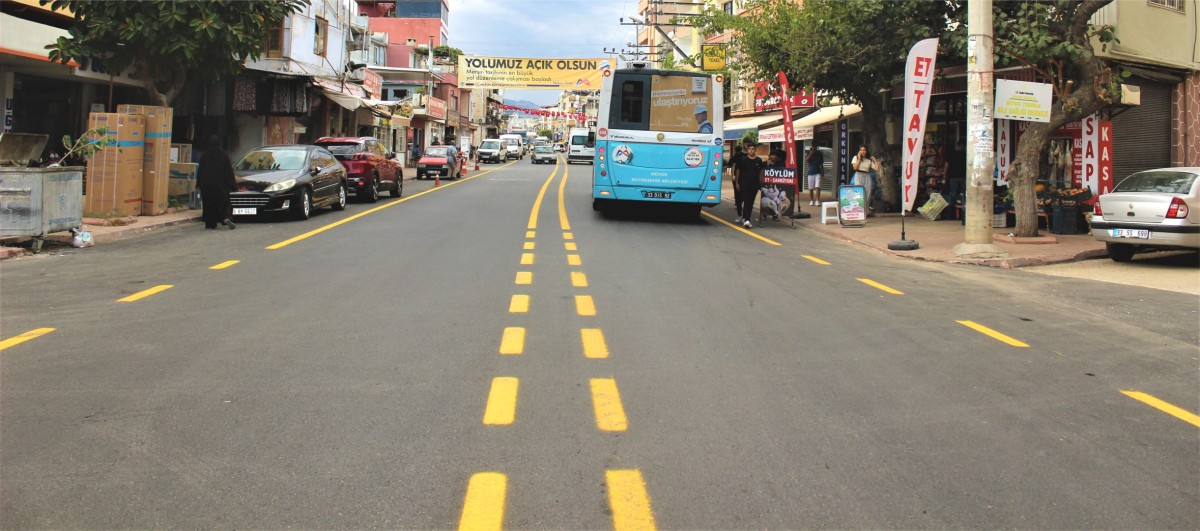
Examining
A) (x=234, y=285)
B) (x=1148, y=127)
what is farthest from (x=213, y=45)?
(x=1148, y=127)

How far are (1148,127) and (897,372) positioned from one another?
16899 millimetres

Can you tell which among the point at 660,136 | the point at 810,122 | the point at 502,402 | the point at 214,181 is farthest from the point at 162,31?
the point at 810,122

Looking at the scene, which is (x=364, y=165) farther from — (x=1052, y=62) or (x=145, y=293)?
(x=1052, y=62)

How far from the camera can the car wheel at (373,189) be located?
23.6 m

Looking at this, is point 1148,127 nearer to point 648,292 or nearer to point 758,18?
point 758,18

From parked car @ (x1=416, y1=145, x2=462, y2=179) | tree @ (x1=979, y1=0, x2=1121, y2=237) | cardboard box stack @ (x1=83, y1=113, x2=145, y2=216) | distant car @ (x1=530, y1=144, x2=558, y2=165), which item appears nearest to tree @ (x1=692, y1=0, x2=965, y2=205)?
tree @ (x1=979, y1=0, x2=1121, y2=237)

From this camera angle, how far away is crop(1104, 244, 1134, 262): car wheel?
13.6m

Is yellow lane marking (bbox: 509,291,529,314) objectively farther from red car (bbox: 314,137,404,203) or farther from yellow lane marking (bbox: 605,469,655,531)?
red car (bbox: 314,137,404,203)

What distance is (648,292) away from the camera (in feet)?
31.1

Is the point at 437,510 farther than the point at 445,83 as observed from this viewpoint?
No

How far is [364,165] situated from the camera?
2347 cm

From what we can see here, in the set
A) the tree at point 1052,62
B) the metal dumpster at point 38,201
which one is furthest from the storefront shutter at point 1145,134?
the metal dumpster at point 38,201

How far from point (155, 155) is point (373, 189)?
23.2ft

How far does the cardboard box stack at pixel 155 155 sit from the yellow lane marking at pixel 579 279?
10915 mm
